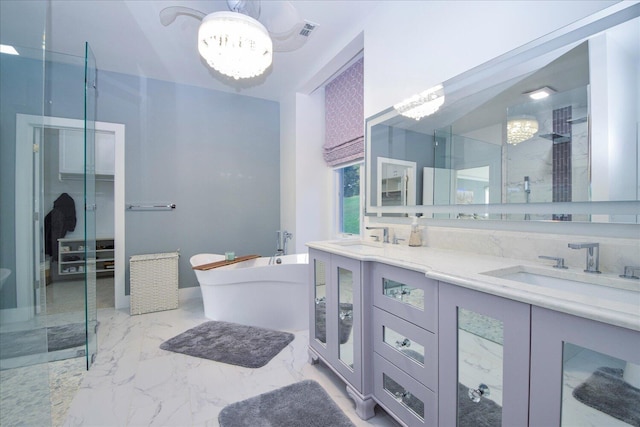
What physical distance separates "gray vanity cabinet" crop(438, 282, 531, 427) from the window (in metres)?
2.37

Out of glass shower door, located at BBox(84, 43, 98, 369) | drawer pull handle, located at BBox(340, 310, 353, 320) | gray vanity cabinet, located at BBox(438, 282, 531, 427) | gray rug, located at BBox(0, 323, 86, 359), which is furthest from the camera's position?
glass shower door, located at BBox(84, 43, 98, 369)

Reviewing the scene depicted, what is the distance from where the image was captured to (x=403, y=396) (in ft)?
4.34

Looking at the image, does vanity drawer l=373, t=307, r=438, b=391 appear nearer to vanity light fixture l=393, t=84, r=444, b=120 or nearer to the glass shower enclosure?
vanity light fixture l=393, t=84, r=444, b=120

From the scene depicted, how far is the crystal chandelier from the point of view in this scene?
1784 millimetres

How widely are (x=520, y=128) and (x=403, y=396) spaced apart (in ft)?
4.56

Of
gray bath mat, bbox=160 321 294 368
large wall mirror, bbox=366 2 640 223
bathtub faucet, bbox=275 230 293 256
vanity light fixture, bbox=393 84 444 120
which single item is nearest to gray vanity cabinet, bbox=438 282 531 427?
large wall mirror, bbox=366 2 640 223

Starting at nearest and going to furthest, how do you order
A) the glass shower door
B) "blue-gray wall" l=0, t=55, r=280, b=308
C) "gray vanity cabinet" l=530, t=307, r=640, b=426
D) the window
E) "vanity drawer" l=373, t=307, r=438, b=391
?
"gray vanity cabinet" l=530, t=307, r=640, b=426, "vanity drawer" l=373, t=307, r=438, b=391, the glass shower door, "blue-gray wall" l=0, t=55, r=280, b=308, the window

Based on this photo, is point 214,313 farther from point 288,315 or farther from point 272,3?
point 272,3

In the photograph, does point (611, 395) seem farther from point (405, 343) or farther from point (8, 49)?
point (8, 49)

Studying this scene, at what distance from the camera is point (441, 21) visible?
1682 mm

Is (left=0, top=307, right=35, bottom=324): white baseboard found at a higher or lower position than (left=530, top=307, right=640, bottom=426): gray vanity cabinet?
lower

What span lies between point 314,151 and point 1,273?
3.01 meters

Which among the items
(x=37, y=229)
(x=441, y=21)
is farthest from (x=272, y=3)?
(x=37, y=229)

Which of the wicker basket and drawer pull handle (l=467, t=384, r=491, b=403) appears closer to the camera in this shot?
drawer pull handle (l=467, t=384, r=491, b=403)
